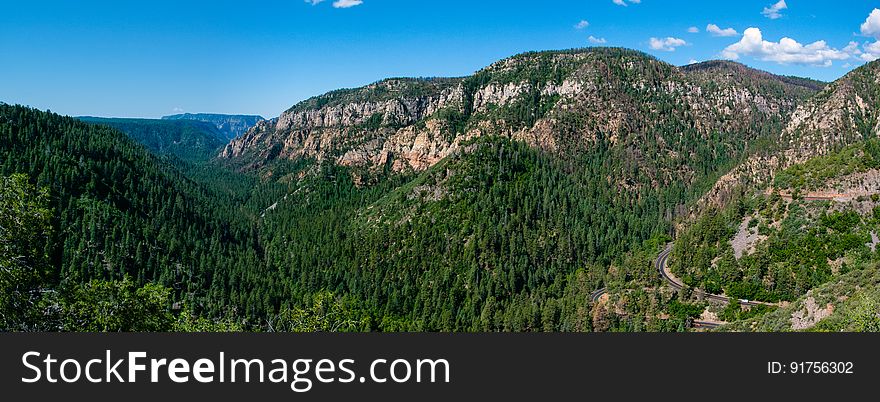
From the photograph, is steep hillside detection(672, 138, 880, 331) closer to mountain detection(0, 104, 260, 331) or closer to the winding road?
the winding road

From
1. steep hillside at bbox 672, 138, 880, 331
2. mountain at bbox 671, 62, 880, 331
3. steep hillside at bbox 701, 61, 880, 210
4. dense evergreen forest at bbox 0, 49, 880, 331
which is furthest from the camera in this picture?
steep hillside at bbox 701, 61, 880, 210

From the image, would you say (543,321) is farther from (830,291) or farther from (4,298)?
(4,298)

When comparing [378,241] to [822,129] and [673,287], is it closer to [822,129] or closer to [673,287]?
[673,287]

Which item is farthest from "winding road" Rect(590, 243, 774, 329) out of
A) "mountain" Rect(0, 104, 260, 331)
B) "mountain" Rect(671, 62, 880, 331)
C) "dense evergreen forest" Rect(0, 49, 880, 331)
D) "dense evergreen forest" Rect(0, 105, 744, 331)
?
"mountain" Rect(0, 104, 260, 331)

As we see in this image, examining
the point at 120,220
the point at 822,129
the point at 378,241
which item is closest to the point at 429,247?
the point at 378,241

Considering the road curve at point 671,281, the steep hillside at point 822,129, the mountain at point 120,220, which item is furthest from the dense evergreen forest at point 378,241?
the steep hillside at point 822,129

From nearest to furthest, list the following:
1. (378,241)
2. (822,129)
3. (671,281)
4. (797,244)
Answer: (797,244) → (671,281) → (378,241) → (822,129)

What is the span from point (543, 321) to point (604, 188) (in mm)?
103699

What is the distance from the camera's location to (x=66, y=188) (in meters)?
132

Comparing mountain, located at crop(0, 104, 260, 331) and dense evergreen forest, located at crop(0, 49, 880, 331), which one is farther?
mountain, located at crop(0, 104, 260, 331)

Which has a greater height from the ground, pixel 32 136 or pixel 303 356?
pixel 32 136

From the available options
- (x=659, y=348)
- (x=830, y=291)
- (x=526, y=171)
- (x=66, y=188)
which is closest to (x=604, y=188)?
(x=526, y=171)

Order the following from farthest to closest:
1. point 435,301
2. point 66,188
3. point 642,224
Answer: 1. point 642,224
2. point 66,188
3. point 435,301

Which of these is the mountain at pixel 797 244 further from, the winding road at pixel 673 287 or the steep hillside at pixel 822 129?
the steep hillside at pixel 822 129
